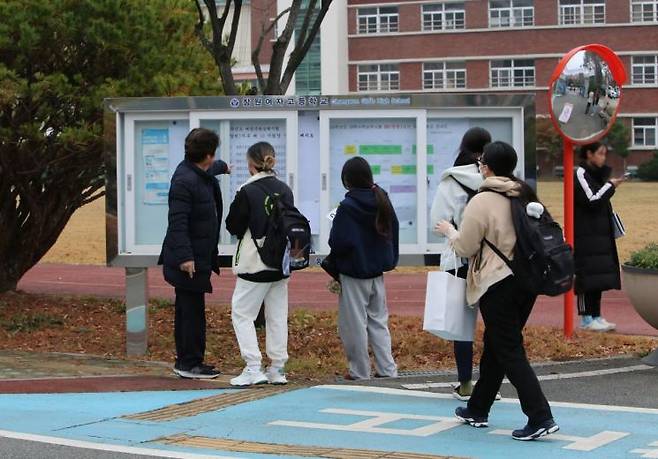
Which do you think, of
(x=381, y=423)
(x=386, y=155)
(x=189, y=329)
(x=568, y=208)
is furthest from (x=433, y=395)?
(x=568, y=208)

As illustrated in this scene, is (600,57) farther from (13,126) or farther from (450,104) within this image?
(13,126)

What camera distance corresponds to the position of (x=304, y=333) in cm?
1140

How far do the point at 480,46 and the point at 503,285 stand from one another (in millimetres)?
60074

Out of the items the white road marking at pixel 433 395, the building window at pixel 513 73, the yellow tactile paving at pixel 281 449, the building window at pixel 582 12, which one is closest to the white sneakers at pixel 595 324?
the white road marking at pixel 433 395

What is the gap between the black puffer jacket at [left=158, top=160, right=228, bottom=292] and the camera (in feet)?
27.7

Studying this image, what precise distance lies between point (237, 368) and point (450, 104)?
116 inches

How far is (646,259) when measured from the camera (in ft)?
32.6

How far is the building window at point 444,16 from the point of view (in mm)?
65188

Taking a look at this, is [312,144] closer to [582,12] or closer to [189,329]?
[189,329]

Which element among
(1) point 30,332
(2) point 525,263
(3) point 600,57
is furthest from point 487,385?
(1) point 30,332

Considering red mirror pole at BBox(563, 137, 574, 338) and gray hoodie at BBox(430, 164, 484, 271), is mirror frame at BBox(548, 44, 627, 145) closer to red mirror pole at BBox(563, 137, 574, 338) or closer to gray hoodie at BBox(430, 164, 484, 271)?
red mirror pole at BBox(563, 137, 574, 338)

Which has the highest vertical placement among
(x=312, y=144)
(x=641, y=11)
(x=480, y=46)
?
(x=641, y=11)

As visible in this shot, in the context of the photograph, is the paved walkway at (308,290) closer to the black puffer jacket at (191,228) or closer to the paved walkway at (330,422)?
the paved walkway at (330,422)

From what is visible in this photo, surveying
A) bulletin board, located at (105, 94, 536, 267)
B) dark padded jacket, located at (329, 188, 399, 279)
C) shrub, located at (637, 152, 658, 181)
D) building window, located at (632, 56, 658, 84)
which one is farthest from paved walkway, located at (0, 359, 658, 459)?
building window, located at (632, 56, 658, 84)
